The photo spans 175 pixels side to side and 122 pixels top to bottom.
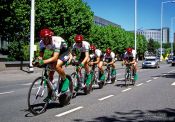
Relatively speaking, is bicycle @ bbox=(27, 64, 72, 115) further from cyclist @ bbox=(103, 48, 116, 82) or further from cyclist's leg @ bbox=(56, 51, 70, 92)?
cyclist @ bbox=(103, 48, 116, 82)

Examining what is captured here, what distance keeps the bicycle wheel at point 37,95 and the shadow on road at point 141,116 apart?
1021 millimetres

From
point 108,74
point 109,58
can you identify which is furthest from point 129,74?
point 109,58

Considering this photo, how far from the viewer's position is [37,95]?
7945mm

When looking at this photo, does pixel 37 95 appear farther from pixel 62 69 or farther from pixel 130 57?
pixel 130 57

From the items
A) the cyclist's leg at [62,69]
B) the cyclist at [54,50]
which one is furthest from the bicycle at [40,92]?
A: the cyclist's leg at [62,69]

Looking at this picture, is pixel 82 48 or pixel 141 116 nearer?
pixel 141 116

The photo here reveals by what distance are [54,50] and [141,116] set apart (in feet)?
7.91

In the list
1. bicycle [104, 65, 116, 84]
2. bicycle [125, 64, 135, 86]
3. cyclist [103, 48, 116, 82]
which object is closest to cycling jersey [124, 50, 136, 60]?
bicycle [125, 64, 135, 86]

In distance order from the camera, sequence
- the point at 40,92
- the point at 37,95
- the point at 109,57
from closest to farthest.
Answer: the point at 37,95
the point at 40,92
the point at 109,57

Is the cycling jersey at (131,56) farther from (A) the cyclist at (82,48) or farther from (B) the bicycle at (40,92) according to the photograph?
(B) the bicycle at (40,92)

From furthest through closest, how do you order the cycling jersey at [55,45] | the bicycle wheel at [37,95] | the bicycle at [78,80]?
the bicycle at [78,80], the cycling jersey at [55,45], the bicycle wheel at [37,95]

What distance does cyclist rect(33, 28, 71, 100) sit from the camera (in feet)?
25.7

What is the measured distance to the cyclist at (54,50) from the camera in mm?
7848

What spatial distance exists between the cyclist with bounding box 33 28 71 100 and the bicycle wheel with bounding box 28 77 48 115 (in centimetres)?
18
